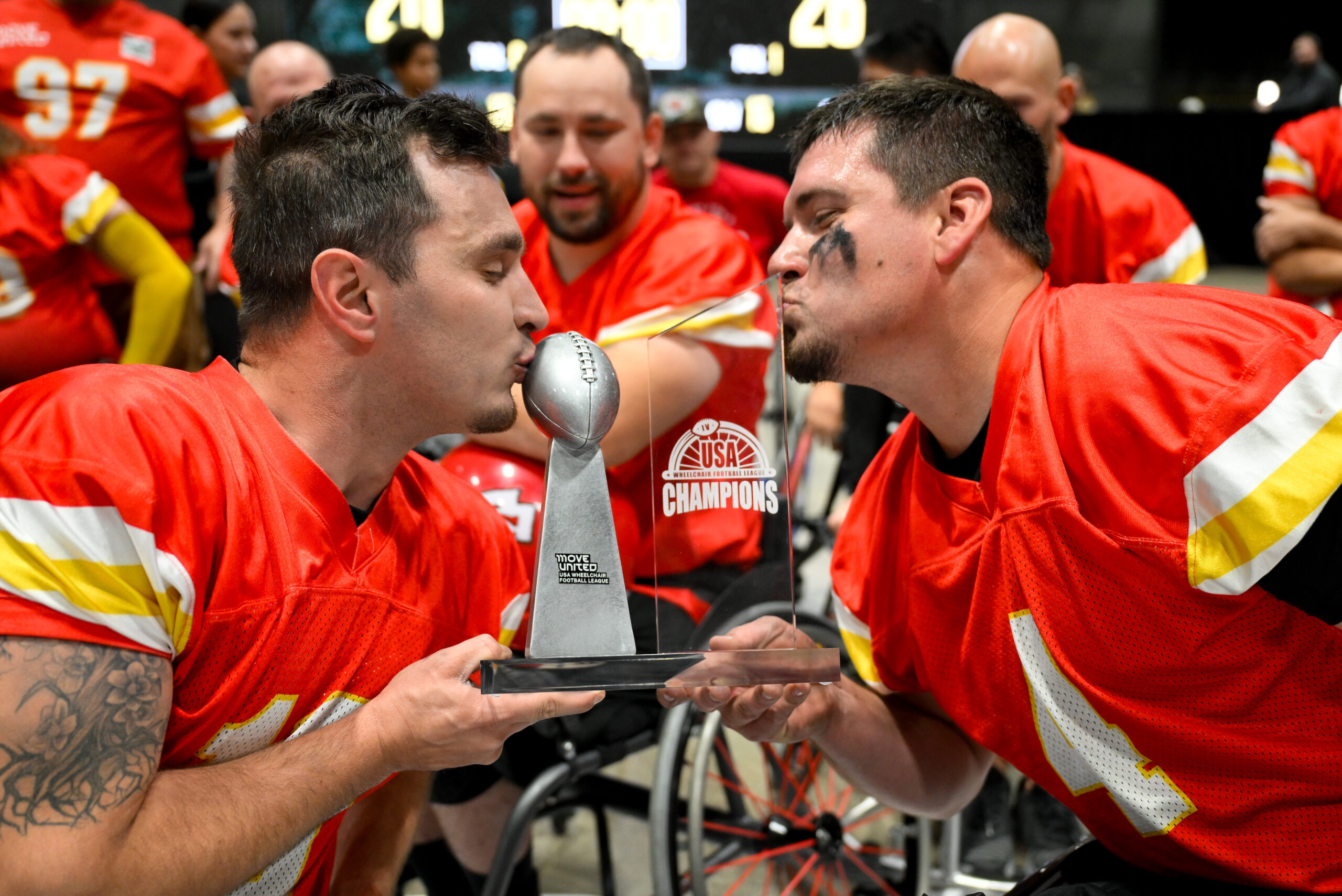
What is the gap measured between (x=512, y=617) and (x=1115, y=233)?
2206 millimetres

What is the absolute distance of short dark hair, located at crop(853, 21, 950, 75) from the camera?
395cm

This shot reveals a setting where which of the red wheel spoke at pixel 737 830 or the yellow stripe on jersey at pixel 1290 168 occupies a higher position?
the yellow stripe on jersey at pixel 1290 168

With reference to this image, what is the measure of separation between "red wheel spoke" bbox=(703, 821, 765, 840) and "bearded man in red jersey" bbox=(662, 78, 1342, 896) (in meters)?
0.83

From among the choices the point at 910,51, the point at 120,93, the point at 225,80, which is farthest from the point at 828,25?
the point at 120,93

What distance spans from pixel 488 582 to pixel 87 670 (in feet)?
2.19

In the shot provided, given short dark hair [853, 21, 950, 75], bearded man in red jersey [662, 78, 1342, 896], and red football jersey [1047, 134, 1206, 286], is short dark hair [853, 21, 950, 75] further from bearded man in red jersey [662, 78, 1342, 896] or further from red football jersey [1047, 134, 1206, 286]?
bearded man in red jersey [662, 78, 1342, 896]

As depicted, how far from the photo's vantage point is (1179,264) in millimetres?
3156

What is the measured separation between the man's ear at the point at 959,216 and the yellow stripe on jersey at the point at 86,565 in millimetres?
1117

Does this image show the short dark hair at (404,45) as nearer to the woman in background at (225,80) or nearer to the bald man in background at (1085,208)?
the woman in background at (225,80)

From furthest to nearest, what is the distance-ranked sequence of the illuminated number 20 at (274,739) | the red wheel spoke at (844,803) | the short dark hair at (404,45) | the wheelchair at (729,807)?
the short dark hair at (404,45) → the red wheel spoke at (844,803) → the wheelchair at (729,807) → the illuminated number 20 at (274,739)

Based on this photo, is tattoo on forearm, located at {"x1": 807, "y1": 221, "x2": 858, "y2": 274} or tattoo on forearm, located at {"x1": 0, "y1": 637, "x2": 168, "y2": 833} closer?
tattoo on forearm, located at {"x1": 0, "y1": 637, "x2": 168, "y2": 833}

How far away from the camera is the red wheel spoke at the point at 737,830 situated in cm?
260

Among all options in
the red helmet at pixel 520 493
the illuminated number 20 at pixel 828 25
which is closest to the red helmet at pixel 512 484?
the red helmet at pixel 520 493

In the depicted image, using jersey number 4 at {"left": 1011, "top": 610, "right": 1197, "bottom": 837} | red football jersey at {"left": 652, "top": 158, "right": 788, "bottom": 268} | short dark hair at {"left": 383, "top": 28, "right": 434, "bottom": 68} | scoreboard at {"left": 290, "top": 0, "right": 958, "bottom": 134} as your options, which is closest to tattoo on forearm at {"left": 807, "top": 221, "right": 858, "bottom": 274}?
jersey number 4 at {"left": 1011, "top": 610, "right": 1197, "bottom": 837}
